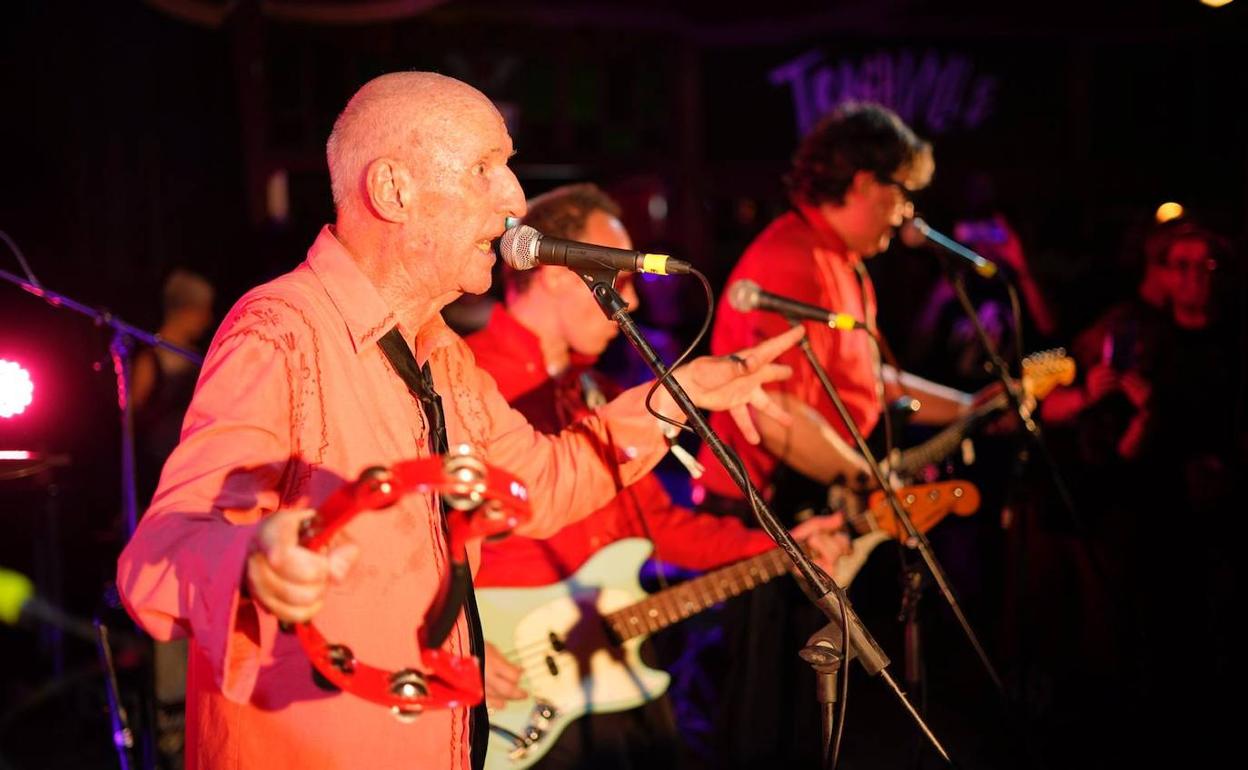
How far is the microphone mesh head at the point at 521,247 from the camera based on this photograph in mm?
2283

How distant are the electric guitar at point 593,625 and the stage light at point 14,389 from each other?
149 centimetres

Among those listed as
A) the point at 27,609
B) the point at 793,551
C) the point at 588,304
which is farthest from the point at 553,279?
the point at 27,609

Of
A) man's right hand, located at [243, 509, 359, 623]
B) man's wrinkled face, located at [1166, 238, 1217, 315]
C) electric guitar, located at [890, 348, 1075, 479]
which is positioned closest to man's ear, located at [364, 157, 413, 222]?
man's right hand, located at [243, 509, 359, 623]

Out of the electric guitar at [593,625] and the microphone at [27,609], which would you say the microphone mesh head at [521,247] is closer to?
the electric guitar at [593,625]

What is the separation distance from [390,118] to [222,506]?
0.86m

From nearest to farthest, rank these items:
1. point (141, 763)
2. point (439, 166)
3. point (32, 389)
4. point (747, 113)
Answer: point (439, 166)
point (32, 389)
point (141, 763)
point (747, 113)

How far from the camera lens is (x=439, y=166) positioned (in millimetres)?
2262

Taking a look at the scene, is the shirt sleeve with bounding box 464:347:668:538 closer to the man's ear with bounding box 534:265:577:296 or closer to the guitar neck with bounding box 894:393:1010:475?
the man's ear with bounding box 534:265:577:296

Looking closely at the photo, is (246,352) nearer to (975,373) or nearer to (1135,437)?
(1135,437)

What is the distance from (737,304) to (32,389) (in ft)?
7.07

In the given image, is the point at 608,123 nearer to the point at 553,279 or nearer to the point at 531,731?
the point at 553,279

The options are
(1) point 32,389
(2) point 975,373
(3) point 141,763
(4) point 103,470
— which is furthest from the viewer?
(2) point 975,373

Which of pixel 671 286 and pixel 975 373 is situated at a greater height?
pixel 671 286

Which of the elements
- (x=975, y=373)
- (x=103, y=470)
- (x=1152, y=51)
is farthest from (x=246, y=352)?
(x=1152, y=51)
